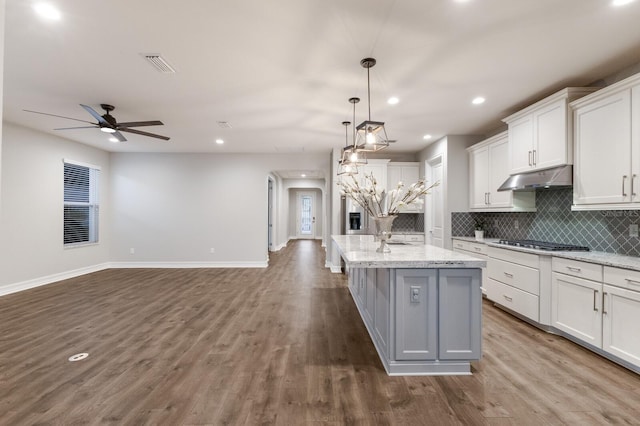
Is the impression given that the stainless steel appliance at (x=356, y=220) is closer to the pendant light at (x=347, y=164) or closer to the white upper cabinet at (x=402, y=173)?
the white upper cabinet at (x=402, y=173)

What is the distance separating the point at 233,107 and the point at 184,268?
14.8ft

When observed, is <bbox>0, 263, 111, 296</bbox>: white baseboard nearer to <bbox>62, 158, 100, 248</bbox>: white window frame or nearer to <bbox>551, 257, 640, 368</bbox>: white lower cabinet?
<bbox>62, 158, 100, 248</bbox>: white window frame

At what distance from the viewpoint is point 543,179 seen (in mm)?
3605

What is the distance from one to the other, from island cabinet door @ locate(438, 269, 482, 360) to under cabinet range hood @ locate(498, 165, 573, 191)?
5.74ft

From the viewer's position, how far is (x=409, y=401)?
2264 mm

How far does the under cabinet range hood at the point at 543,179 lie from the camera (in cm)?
341

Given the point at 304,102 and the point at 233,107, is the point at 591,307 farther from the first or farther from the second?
the point at 233,107

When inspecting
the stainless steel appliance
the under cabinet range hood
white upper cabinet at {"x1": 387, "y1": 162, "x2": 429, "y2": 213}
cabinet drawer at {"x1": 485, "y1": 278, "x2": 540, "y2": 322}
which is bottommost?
cabinet drawer at {"x1": 485, "y1": 278, "x2": 540, "y2": 322}

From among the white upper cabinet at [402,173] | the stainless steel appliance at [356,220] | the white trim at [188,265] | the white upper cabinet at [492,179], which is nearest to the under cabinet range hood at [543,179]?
the white upper cabinet at [492,179]

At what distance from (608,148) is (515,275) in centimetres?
165

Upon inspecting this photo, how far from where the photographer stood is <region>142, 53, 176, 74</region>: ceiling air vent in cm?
301

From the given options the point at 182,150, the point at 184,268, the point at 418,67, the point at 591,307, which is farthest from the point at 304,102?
the point at 184,268

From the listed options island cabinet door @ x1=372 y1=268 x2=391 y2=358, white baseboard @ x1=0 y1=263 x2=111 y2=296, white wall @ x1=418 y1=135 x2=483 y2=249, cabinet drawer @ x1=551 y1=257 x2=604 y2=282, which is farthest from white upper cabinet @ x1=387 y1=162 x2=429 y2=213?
white baseboard @ x1=0 y1=263 x2=111 y2=296

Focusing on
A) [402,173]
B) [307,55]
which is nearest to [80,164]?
[307,55]
